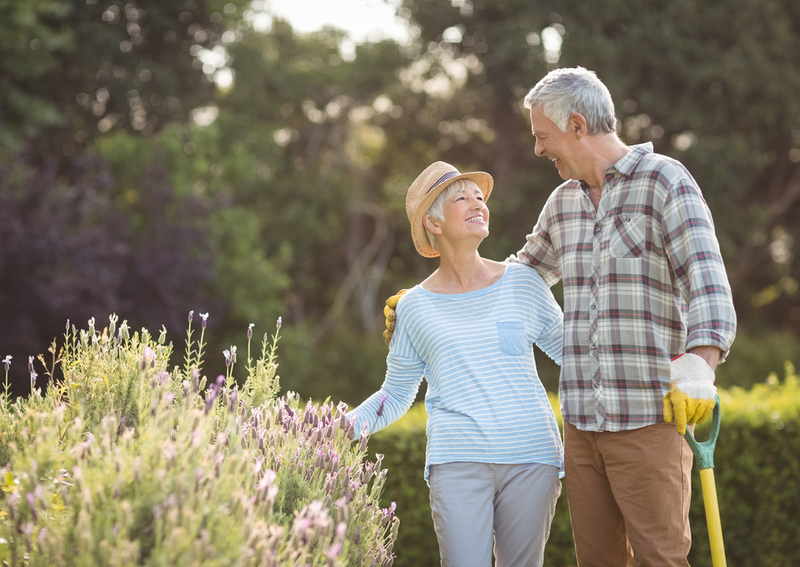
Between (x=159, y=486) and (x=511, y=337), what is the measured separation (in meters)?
1.44

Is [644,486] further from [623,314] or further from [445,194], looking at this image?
[445,194]

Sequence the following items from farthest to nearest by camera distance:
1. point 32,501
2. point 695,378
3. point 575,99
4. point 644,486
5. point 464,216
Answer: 1. point 464,216
2. point 575,99
3. point 644,486
4. point 695,378
5. point 32,501

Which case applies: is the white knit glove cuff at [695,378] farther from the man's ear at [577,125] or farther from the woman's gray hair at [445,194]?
the woman's gray hair at [445,194]

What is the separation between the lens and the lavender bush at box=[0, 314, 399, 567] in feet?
5.31

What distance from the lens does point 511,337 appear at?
2727 millimetres

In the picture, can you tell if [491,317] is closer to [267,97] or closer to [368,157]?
[267,97]

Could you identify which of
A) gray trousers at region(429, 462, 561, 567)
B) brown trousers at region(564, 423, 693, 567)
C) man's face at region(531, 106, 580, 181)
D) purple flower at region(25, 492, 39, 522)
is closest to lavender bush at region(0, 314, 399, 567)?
purple flower at region(25, 492, 39, 522)

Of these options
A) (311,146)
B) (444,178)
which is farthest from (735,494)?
(311,146)

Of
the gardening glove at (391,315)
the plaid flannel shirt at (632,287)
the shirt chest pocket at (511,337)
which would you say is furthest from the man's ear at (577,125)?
the gardening glove at (391,315)

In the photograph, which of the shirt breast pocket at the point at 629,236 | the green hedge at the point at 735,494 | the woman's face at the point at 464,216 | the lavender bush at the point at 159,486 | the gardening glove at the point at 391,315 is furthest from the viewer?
the green hedge at the point at 735,494

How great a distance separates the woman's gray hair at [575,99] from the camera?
262 centimetres

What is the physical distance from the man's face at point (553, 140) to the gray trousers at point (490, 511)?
111 centimetres

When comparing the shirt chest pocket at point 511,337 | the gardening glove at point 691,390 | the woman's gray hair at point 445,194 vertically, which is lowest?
the gardening glove at point 691,390

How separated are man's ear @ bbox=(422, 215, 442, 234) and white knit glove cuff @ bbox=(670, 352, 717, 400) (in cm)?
110
